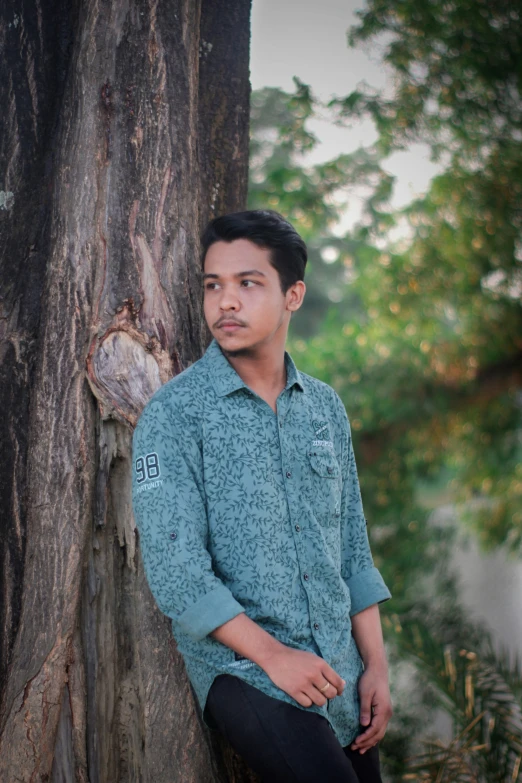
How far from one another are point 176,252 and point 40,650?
4.32 feet

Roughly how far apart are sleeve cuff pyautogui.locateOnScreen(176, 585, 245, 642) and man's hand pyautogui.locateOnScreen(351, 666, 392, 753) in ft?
1.88

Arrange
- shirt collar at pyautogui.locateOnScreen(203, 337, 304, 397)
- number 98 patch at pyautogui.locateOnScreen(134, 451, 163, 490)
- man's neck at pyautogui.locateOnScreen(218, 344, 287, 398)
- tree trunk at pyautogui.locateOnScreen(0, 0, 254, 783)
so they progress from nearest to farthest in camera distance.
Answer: number 98 patch at pyautogui.locateOnScreen(134, 451, 163, 490)
shirt collar at pyautogui.locateOnScreen(203, 337, 304, 397)
man's neck at pyautogui.locateOnScreen(218, 344, 287, 398)
tree trunk at pyautogui.locateOnScreen(0, 0, 254, 783)

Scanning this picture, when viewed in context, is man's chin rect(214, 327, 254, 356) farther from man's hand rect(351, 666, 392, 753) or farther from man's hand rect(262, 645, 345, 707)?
man's hand rect(351, 666, 392, 753)

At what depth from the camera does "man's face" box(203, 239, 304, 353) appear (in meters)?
2.23

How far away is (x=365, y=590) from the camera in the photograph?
7.86 ft

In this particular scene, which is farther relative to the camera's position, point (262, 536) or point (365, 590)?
point (365, 590)

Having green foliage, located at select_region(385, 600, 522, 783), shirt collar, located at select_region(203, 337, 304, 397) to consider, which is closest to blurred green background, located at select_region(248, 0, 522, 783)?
green foliage, located at select_region(385, 600, 522, 783)

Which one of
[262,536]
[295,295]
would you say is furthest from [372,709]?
[295,295]

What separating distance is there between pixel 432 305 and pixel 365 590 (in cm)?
474

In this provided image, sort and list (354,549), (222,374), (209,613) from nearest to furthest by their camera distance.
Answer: (209,613) → (222,374) → (354,549)

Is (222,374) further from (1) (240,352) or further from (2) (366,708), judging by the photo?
(2) (366,708)

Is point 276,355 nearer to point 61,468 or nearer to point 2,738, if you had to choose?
point 61,468

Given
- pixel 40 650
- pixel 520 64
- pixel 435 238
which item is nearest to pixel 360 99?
pixel 520 64

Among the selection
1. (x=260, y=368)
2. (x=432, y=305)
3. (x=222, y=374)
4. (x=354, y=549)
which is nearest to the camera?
(x=222, y=374)
